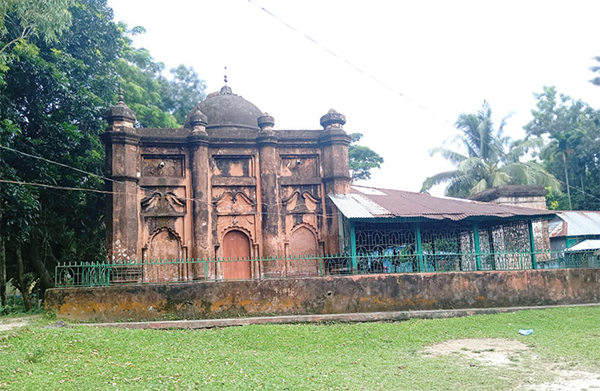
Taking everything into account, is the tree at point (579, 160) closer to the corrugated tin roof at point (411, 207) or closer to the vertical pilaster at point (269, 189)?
the corrugated tin roof at point (411, 207)

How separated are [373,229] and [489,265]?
4298 millimetres

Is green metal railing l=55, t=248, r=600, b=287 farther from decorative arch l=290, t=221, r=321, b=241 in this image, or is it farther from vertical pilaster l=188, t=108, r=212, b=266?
decorative arch l=290, t=221, r=321, b=241

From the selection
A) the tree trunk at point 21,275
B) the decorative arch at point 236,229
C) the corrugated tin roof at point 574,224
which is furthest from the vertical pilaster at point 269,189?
the corrugated tin roof at point 574,224

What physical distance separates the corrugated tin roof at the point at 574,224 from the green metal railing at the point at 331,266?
5.38 m

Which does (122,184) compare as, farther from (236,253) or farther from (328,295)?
(328,295)

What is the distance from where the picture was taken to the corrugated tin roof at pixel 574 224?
20.2 metres

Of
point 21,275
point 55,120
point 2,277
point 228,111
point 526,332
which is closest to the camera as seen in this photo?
point 526,332

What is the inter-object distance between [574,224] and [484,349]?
48.0ft

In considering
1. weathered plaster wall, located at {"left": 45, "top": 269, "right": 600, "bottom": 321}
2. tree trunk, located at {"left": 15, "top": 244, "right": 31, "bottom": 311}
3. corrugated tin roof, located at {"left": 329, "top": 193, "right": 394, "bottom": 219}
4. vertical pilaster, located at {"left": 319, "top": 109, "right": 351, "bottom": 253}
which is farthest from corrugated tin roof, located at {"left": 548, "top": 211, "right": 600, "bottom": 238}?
tree trunk, located at {"left": 15, "top": 244, "right": 31, "bottom": 311}

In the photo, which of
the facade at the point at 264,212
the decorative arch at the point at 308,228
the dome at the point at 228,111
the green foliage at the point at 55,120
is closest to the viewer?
the green foliage at the point at 55,120

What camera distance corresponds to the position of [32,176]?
1522cm

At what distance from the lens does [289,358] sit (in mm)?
8117

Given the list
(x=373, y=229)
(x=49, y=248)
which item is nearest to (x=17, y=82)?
(x=49, y=248)

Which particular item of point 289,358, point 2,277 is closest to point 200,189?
point 289,358
